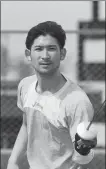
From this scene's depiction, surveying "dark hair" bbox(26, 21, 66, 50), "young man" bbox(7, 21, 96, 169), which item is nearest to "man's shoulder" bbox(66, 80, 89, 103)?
"young man" bbox(7, 21, 96, 169)

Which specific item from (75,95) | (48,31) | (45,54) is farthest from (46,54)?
(75,95)

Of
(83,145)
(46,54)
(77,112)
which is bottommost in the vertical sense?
(83,145)

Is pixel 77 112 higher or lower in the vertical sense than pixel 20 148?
higher

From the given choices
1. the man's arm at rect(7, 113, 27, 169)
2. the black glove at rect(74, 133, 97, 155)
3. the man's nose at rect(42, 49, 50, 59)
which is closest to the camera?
the black glove at rect(74, 133, 97, 155)

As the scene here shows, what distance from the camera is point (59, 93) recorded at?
2.88 meters

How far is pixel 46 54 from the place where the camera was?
9.34 feet

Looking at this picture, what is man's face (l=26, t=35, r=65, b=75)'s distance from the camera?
2852mm

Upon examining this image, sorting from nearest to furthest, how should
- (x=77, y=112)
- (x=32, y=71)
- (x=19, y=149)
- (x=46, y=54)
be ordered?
1. (x=77, y=112)
2. (x=46, y=54)
3. (x=19, y=149)
4. (x=32, y=71)

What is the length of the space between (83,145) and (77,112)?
190 millimetres

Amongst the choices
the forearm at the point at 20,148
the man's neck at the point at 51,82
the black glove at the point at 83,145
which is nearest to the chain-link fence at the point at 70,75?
the forearm at the point at 20,148

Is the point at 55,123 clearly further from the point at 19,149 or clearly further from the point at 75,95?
the point at 19,149

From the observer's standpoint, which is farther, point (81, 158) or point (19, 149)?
point (19, 149)

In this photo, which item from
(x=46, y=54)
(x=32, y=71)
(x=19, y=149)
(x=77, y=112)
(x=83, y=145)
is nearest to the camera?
(x=83, y=145)

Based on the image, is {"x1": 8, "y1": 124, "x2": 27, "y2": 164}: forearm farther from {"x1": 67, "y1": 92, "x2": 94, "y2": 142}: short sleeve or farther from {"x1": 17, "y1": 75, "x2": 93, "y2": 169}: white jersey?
{"x1": 67, "y1": 92, "x2": 94, "y2": 142}: short sleeve
